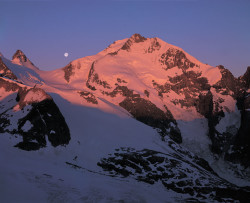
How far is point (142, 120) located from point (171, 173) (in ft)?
118

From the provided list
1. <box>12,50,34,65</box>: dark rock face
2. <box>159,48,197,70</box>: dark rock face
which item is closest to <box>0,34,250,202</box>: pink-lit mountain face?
<box>159,48,197,70</box>: dark rock face

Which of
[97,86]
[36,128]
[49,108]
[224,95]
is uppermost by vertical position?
[224,95]

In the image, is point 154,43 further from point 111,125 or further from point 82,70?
point 111,125

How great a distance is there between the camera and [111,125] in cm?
9700

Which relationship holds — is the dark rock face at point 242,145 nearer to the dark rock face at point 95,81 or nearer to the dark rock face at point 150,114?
the dark rock face at point 150,114

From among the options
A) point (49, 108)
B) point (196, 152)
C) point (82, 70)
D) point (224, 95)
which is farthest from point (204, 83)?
point (49, 108)

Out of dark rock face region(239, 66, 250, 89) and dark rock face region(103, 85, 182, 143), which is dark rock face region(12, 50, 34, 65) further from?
dark rock face region(239, 66, 250, 89)

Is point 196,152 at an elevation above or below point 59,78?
below

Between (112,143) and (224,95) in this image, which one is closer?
(112,143)

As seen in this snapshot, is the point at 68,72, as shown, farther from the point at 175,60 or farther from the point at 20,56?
the point at 175,60

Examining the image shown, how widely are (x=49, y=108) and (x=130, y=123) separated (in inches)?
1186

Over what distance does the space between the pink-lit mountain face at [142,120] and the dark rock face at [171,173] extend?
254mm

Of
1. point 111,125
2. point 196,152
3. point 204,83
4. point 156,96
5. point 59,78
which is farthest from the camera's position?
point 59,78

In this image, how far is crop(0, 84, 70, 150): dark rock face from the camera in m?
73.4
